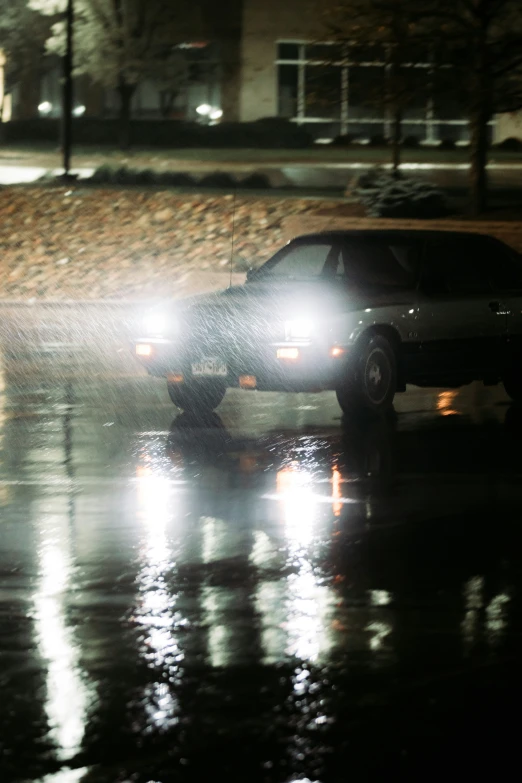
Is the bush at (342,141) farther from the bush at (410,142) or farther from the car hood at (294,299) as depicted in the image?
the car hood at (294,299)

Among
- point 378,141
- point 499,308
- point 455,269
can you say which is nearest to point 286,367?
point 455,269

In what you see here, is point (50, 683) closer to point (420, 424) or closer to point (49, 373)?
point (420, 424)

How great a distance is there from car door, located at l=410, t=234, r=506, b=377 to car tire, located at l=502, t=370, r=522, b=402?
358mm

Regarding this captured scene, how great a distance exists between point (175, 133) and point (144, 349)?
48.7 metres

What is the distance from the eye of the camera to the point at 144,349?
14.2 metres

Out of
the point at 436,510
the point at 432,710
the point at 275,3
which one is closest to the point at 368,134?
the point at 275,3

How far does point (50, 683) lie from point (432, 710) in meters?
1.37

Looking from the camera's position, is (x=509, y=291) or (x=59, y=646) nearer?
(x=59, y=646)

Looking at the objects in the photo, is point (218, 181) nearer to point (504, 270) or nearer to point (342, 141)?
point (504, 270)

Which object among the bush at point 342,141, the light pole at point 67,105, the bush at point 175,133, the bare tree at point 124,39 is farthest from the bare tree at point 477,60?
the bush at point 175,133

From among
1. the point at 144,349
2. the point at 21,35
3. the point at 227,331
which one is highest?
the point at 21,35

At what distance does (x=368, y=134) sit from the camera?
210 ft

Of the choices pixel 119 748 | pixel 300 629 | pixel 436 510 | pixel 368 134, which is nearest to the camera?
pixel 119 748

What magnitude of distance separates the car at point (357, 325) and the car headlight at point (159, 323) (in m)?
0.01
